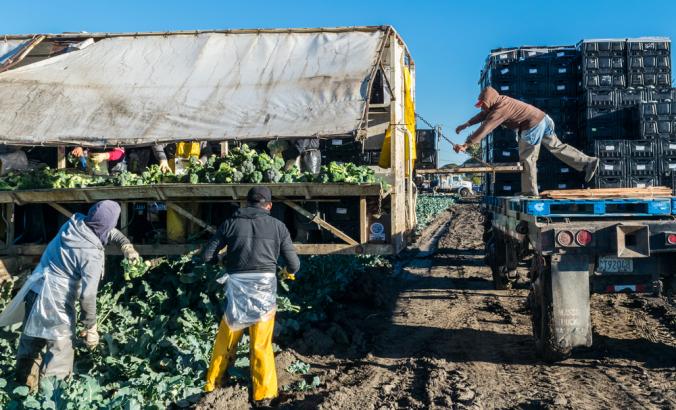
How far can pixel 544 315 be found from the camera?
20.7 feet

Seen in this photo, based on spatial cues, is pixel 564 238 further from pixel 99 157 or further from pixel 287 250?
pixel 99 157

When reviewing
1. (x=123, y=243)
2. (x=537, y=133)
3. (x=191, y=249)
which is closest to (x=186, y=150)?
(x=191, y=249)

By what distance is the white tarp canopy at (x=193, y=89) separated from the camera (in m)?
8.41

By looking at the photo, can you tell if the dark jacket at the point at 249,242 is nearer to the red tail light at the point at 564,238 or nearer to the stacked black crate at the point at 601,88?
the red tail light at the point at 564,238

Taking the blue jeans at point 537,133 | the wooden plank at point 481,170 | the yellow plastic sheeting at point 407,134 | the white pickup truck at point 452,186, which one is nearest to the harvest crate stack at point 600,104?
the wooden plank at point 481,170

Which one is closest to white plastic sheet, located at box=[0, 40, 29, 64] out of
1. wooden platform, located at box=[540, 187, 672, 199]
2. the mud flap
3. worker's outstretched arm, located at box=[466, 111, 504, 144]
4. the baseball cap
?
the baseball cap

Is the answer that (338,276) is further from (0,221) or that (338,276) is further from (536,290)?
(0,221)

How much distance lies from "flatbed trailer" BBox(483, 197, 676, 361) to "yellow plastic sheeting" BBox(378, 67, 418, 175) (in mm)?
2383

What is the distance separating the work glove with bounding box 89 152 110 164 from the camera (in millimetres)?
8852

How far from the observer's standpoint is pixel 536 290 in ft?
21.8

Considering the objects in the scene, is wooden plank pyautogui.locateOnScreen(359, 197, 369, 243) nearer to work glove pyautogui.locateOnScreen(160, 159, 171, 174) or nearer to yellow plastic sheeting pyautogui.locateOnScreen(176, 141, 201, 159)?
work glove pyautogui.locateOnScreen(160, 159, 171, 174)

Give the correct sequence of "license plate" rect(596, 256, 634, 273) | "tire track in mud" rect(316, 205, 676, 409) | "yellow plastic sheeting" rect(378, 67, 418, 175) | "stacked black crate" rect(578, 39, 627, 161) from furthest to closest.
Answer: "stacked black crate" rect(578, 39, 627, 161), "yellow plastic sheeting" rect(378, 67, 418, 175), "license plate" rect(596, 256, 634, 273), "tire track in mud" rect(316, 205, 676, 409)

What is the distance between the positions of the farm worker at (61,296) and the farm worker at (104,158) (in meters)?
3.20

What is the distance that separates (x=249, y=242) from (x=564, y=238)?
2982 mm
